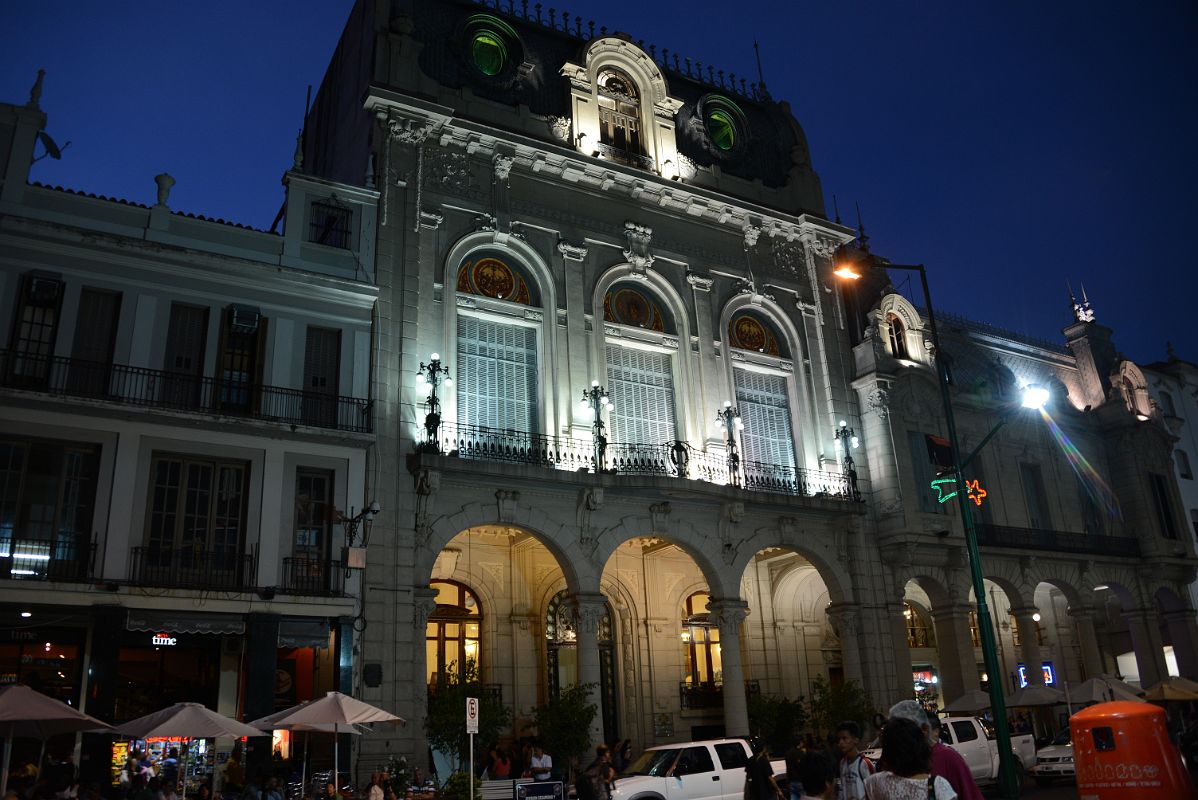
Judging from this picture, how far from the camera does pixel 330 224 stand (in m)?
22.0

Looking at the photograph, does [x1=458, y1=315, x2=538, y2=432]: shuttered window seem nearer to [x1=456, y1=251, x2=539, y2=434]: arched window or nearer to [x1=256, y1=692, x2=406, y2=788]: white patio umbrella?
[x1=456, y1=251, x2=539, y2=434]: arched window

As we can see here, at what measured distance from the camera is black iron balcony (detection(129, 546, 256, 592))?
17453mm

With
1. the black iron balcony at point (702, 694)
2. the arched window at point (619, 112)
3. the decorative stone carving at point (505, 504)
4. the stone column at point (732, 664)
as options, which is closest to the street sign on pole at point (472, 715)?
the decorative stone carving at point (505, 504)

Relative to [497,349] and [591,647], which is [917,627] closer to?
[591,647]

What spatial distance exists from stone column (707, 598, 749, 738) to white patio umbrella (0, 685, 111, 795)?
1376 cm

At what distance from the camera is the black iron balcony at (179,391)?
18.0 m

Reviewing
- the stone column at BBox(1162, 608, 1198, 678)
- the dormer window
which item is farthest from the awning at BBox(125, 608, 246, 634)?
the stone column at BBox(1162, 608, 1198, 678)

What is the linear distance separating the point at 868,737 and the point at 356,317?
16503 mm

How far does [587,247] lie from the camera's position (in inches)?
1000

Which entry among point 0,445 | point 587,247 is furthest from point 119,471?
point 587,247

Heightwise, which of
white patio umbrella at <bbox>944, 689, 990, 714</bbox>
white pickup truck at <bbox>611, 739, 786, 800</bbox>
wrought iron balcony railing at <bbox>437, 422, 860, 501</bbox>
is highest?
wrought iron balcony railing at <bbox>437, 422, 860, 501</bbox>

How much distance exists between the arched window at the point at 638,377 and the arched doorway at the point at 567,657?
469cm

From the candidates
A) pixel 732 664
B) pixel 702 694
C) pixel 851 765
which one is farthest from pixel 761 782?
pixel 702 694

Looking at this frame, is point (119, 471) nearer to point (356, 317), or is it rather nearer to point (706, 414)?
point (356, 317)
